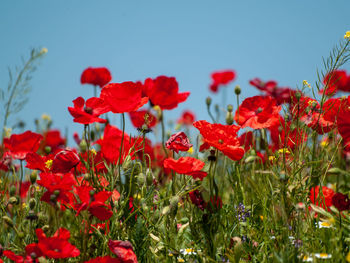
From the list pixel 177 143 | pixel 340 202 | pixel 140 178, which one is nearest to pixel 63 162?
pixel 140 178

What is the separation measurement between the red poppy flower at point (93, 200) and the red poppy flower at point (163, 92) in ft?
2.92

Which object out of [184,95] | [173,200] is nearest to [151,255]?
[173,200]

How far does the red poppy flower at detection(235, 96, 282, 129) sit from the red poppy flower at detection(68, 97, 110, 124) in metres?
0.70

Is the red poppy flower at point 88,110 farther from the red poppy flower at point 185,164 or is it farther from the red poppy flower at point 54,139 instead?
the red poppy flower at point 54,139

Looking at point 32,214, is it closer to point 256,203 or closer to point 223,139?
point 223,139

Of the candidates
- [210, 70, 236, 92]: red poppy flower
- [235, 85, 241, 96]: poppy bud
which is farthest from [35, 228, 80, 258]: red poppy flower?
[210, 70, 236, 92]: red poppy flower

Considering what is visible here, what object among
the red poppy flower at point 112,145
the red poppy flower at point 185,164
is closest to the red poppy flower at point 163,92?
the red poppy flower at point 112,145

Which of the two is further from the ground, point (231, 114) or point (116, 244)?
point (231, 114)

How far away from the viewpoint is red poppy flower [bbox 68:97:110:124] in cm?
164

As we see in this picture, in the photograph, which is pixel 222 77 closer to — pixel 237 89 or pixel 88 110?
pixel 237 89

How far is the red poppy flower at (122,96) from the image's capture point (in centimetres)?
161

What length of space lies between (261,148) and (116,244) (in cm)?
170

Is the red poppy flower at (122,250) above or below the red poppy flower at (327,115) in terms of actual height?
below

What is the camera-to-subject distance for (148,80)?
2299 mm
